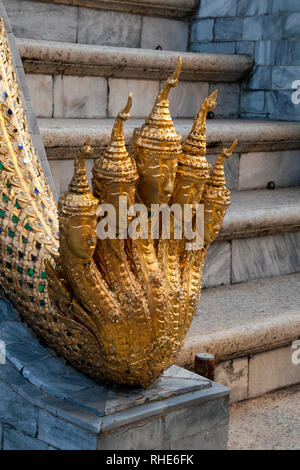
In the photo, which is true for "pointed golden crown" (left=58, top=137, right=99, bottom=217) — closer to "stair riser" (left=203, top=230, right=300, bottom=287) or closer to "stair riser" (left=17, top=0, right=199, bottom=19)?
"stair riser" (left=203, top=230, right=300, bottom=287)

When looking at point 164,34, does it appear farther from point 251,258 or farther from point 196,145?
point 196,145

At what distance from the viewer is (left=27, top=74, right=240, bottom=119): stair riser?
2.36 m

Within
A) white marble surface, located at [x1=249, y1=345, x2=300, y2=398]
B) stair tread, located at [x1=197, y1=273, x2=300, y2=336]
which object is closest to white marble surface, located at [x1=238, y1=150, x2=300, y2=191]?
stair tread, located at [x1=197, y1=273, x2=300, y2=336]

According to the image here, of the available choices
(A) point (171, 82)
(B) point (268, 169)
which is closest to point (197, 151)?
(A) point (171, 82)

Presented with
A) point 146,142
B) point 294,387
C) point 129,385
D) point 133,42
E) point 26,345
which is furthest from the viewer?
point 133,42

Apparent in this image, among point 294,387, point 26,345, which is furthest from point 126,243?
point 294,387

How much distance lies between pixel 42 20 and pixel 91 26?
23 cm

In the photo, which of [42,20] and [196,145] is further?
[42,20]

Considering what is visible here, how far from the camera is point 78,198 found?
43.2 inches

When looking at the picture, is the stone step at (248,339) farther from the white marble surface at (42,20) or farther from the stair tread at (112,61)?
the white marble surface at (42,20)

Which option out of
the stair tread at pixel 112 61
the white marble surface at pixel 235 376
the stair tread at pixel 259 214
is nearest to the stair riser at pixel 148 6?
the stair tread at pixel 112 61

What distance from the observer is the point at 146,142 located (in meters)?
1.14

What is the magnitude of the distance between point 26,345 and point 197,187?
1.59 feet

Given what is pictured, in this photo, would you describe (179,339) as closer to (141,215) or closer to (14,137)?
(141,215)
